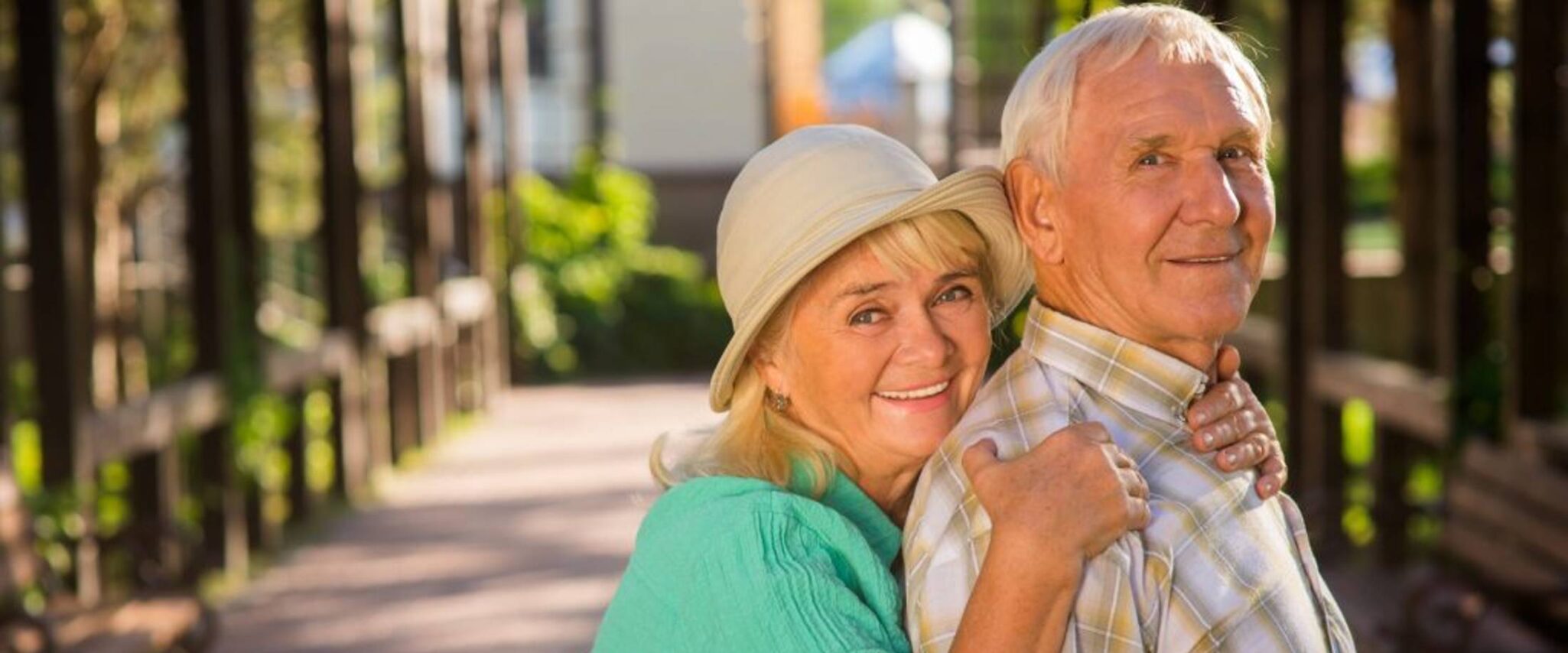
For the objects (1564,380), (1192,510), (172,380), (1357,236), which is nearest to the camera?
(1192,510)

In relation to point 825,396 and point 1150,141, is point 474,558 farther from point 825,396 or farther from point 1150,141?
point 1150,141

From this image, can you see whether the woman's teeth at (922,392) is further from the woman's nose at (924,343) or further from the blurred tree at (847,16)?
the blurred tree at (847,16)

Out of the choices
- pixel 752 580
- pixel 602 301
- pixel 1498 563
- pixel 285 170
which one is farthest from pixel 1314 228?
pixel 602 301

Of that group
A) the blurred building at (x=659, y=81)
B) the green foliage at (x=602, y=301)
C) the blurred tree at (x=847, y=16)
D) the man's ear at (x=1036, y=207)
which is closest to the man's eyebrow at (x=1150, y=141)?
the man's ear at (x=1036, y=207)

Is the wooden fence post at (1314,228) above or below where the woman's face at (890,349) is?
below

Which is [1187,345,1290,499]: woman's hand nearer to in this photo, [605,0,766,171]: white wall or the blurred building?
the blurred building

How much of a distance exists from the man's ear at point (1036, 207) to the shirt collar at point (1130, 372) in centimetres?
7

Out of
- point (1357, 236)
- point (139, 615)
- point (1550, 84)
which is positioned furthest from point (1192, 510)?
point (1357, 236)

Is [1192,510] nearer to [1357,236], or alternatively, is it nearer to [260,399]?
[260,399]

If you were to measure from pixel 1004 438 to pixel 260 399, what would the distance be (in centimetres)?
877

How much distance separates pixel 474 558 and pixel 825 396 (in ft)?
27.6

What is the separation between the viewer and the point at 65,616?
6941mm

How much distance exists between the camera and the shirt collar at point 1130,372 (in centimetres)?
222

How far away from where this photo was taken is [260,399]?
420 inches
